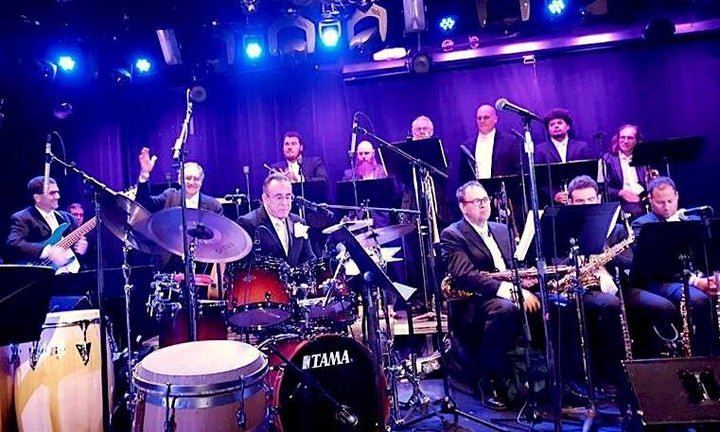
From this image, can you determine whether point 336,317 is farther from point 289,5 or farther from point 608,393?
point 289,5

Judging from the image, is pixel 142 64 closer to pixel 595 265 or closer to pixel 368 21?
pixel 368 21

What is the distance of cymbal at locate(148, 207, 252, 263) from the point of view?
418 cm

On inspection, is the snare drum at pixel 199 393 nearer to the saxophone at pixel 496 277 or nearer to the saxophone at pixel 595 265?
the saxophone at pixel 496 277

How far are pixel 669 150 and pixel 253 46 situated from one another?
5.94 m

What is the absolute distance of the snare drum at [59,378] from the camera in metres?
4.11

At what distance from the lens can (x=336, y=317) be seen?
4590 millimetres

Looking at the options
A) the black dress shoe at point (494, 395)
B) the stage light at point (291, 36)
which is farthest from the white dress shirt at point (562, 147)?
the stage light at point (291, 36)

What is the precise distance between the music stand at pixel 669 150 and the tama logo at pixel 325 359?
3.69 m

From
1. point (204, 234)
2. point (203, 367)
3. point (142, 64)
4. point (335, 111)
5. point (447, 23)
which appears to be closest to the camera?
point (203, 367)

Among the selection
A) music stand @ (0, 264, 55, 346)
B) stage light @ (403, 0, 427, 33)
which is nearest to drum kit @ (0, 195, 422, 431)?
music stand @ (0, 264, 55, 346)

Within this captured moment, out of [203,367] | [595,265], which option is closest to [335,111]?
[595,265]

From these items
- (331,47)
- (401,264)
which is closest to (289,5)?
(331,47)

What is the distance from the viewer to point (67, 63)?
8.80 meters

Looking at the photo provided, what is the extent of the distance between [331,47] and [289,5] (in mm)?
841
